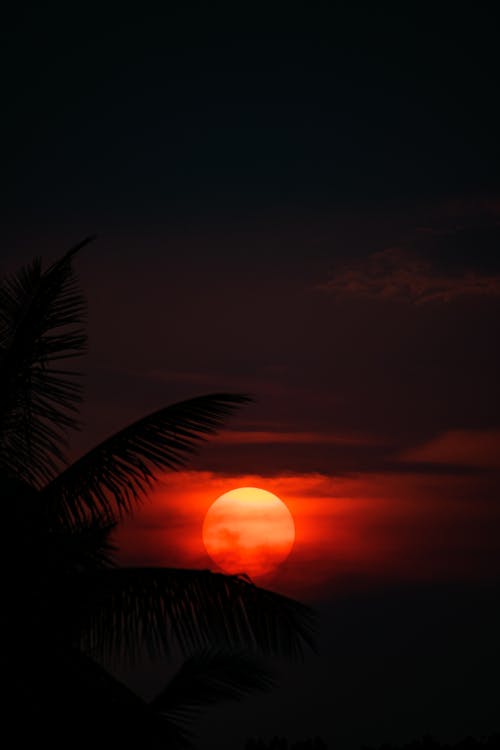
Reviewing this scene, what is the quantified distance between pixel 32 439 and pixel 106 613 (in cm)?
164

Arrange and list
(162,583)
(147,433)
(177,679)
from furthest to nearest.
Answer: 1. (177,679)
2. (147,433)
3. (162,583)

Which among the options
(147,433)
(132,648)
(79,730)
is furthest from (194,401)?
(79,730)

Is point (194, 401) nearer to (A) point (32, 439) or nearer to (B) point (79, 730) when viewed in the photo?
(A) point (32, 439)

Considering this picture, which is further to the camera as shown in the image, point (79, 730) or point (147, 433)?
point (147, 433)

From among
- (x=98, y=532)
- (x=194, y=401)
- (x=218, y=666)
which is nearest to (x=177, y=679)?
(x=218, y=666)

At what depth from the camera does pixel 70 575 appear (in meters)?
7.26

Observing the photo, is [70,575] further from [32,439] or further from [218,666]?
[218,666]

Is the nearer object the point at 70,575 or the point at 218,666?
the point at 70,575

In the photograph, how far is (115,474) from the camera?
769 centimetres

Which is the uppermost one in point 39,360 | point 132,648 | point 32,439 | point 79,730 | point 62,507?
point 39,360

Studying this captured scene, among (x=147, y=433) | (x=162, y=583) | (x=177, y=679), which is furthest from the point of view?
(x=177, y=679)

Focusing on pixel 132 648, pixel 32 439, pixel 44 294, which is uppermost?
pixel 44 294

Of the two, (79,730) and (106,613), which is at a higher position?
(106,613)

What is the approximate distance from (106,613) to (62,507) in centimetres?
100
